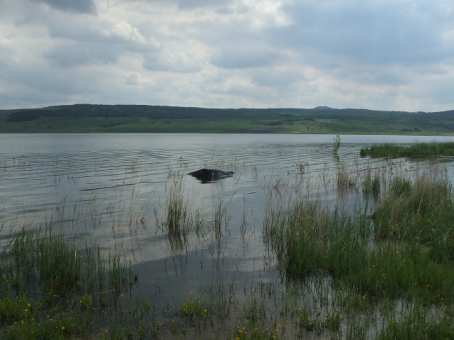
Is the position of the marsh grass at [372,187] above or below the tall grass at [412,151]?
below

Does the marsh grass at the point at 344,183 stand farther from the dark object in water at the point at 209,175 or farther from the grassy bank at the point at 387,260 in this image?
the dark object in water at the point at 209,175

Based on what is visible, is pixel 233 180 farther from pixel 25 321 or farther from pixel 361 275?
pixel 25 321

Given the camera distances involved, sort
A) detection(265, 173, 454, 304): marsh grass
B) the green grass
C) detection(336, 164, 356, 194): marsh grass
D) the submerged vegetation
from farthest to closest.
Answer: the green grass < detection(336, 164, 356, 194): marsh grass < detection(265, 173, 454, 304): marsh grass < the submerged vegetation

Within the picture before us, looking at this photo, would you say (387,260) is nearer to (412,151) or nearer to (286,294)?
(286,294)

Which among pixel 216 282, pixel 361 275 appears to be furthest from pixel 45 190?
pixel 361 275

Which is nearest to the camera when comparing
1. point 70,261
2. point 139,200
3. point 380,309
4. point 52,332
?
point 52,332

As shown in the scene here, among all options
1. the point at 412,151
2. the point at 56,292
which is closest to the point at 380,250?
the point at 56,292

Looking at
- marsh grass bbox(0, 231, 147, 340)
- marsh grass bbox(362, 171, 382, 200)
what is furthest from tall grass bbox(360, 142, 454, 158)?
marsh grass bbox(0, 231, 147, 340)

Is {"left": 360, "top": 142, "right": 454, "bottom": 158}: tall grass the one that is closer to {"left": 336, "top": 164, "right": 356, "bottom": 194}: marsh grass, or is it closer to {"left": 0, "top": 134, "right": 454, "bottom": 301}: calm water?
{"left": 0, "top": 134, "right": 454, "bottom": 301}: calm water

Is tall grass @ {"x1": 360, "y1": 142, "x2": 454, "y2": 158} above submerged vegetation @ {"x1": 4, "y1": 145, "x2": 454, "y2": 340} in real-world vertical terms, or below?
above

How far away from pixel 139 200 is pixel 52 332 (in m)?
15.6

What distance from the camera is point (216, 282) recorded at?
413 inches

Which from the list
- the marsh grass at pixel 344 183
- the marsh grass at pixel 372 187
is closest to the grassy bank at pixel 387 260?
the marsh grass at pixel 372 187

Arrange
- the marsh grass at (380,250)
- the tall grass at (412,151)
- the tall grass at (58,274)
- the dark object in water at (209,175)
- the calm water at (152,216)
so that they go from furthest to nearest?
the tall grass at (412,151)
the dark object in water at (209,175)
the calm water at (152,216)
the tall grass at (58,274)
the marsh grass at (380,250)
